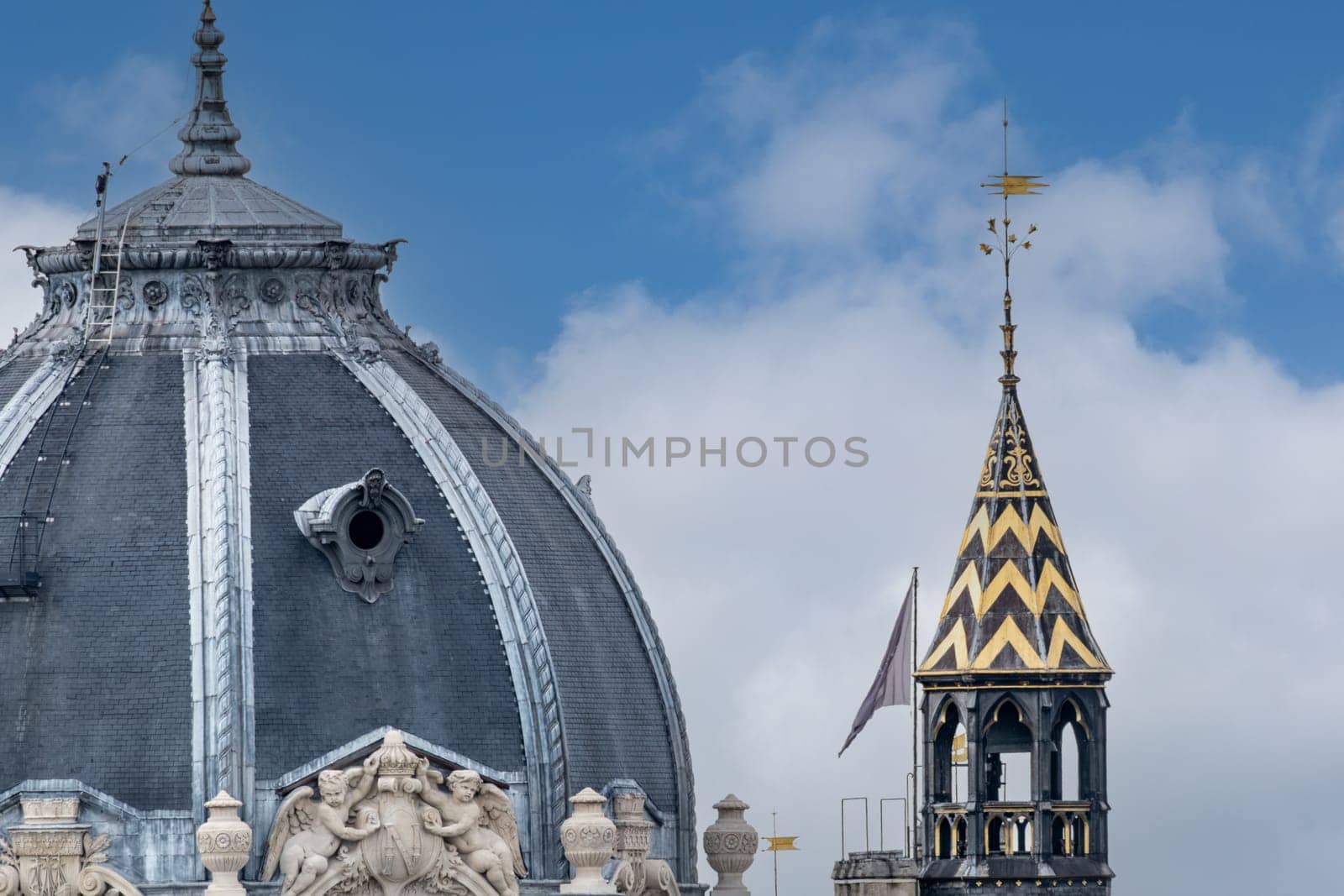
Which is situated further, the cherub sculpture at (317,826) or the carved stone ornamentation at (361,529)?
the carved stone ornamentation at (361,529)

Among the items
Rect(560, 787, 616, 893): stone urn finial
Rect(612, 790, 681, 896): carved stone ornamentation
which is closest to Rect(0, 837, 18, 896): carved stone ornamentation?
Rect(560, 787, 616, 893): stone urn finial

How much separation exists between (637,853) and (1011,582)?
1993cm

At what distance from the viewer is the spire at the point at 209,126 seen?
142m

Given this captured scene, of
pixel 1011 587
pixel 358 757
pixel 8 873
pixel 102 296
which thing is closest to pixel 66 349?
pixel 102 296

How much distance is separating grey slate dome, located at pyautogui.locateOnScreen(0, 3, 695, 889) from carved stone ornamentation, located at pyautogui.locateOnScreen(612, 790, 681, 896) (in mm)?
590

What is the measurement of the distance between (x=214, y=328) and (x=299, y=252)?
2.08 metres

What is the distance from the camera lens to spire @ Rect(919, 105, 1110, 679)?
6043 inches

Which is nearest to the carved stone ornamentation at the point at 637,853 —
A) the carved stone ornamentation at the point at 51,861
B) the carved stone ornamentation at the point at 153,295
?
the carved stone ornamentation at the point at 51,861

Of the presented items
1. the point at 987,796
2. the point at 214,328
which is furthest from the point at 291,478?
the point at 987,796

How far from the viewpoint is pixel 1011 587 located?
509 feet

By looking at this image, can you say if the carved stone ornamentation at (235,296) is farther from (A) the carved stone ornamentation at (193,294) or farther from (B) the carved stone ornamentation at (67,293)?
(B) the carved stone ornamentation at (67,293)

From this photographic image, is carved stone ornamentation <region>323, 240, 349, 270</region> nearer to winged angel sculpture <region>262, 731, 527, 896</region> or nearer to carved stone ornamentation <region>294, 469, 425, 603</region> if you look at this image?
carved stone ornamentation <region>294, 469, 425, 603</region>

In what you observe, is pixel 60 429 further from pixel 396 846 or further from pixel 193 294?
pixel 396 846

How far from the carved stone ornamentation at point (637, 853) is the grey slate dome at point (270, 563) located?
59 centimetres
